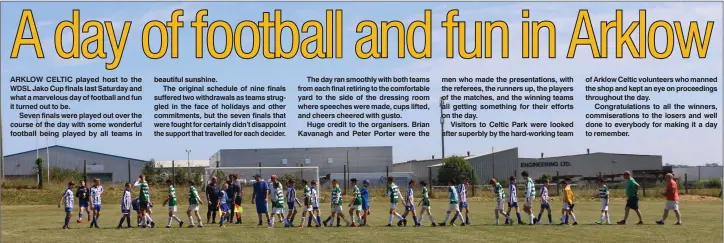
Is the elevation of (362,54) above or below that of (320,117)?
above

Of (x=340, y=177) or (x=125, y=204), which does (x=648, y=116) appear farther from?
(x=340, y=177)

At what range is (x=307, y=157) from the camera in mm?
86938

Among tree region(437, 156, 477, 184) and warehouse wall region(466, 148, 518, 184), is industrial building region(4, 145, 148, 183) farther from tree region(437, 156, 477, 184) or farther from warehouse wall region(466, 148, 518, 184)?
warehouse wall region(466, 148, 518, 184)

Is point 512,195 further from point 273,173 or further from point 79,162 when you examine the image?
point 79,162

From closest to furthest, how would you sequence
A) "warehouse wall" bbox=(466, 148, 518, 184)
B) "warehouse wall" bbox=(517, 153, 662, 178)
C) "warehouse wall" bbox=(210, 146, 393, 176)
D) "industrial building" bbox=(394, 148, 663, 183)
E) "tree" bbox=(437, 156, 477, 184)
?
"tree" bbox=(437, 156, 477, 184), "warehouse wall" bbox=(466, 148, 518, 184), "industrial building" bbox=(394, 148, 663, 183), "warehouse wall" bbox=(210, 146, 393, 176), "warehouse wall" bbox=(517, 153, 662, 178)

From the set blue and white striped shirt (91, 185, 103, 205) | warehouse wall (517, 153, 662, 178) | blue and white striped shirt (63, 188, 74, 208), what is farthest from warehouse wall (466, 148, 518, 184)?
blue and white striped shirt (63, 188, 74, 208)

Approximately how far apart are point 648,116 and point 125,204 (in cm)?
1673

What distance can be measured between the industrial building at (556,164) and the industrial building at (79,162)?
3360cm

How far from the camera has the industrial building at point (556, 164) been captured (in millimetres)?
85875

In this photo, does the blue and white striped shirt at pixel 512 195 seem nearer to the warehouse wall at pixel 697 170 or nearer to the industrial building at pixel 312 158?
the industrial building at pixel 312 158

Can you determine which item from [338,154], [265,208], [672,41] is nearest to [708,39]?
[672,41]

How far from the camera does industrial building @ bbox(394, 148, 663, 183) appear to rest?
282 feet

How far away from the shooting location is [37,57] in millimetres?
22359

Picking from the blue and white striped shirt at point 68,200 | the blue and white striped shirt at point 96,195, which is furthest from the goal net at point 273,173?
the blue and white striped shirt at point 68,200
